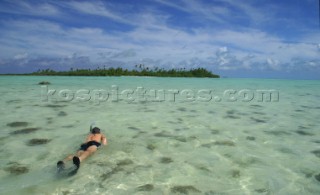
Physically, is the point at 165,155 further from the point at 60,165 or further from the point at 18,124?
the point at 18,124

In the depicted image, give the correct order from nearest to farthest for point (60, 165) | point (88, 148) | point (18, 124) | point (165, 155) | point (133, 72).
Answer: point (60, 165), point (88, 148), point (165, 155), point (18, 124), point (133, 72)

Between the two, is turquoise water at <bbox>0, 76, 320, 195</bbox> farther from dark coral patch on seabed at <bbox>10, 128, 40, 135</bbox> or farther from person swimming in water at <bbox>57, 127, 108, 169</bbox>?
person swimming in water at <bbox>57, 127, 108, 169</bbox>

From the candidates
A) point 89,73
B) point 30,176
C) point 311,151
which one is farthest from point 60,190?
point 89,73

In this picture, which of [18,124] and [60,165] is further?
[18,124]

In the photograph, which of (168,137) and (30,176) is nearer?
(30,176)

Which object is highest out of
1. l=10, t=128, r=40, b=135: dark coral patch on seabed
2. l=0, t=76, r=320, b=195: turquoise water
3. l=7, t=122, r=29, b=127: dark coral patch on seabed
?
l=7, t=122, r=29, b=127: dark coral patch on seabed

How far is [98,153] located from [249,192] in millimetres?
3731

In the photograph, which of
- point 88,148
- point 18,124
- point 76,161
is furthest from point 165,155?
point 18,124

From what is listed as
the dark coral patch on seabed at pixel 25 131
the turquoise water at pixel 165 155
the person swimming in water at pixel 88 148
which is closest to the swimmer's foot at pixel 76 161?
the person swimming in water at pixel 88 148

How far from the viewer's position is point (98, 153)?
7.06m

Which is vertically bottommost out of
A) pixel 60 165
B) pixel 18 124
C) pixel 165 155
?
pixel 165 155

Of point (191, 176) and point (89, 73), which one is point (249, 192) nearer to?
point (191, 176)

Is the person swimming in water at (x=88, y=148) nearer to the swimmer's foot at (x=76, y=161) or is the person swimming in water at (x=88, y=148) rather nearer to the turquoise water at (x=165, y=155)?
the swimmer's foot at (x=76, y=161)

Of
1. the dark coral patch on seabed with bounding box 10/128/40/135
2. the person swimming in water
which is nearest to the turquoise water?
the dark coral patch on seabed with bounding box 10/128/40/135
